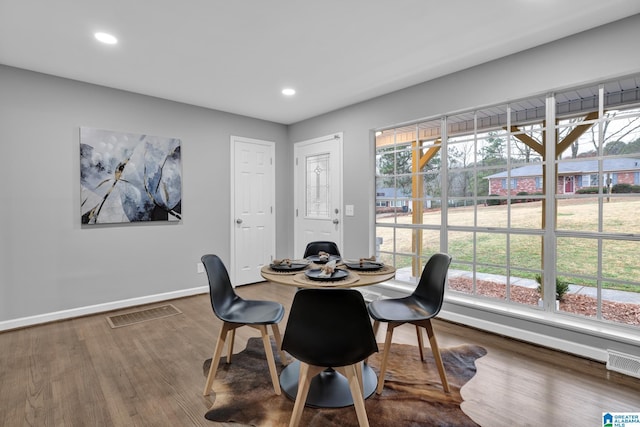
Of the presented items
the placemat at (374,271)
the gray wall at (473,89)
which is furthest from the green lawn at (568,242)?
the placemat at (374,271)

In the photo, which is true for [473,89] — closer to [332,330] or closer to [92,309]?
[332,330]

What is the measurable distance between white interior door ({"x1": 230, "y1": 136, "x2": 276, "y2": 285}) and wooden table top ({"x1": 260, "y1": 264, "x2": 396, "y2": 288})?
2560 mm

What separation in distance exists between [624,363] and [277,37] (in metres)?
3.61

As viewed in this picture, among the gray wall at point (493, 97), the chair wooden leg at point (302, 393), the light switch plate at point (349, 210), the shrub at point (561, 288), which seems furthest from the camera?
the light switch plate at point (349, 210)

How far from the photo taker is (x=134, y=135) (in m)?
3.83

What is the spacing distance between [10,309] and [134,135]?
218 centimetres

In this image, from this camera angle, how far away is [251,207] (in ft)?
16.2

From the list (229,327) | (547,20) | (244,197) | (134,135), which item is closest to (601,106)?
(547,20)

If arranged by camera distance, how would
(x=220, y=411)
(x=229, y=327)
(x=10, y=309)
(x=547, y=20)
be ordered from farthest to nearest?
(x=10, y=309), (x=547, y=20), (x=229, y=327), (x=220, y=411)

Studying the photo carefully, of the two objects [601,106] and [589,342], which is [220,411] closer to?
[589,342]

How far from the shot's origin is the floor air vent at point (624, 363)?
224cm

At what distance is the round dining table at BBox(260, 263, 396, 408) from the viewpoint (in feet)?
6.39

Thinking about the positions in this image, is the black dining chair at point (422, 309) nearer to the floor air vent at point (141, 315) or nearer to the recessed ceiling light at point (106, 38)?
the floor air vent at point (141, 315)

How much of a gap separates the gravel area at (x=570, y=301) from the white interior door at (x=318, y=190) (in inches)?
68.4
